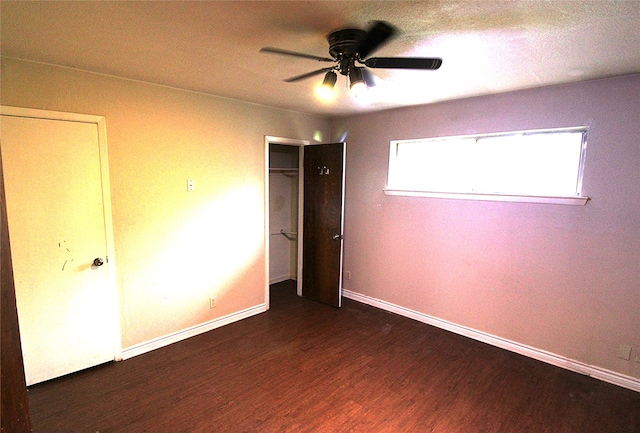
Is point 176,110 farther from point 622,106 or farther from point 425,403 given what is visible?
point 622,106

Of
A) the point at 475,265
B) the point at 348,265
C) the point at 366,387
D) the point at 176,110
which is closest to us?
the point at 366,387

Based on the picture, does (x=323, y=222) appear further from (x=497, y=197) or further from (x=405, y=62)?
(x=405, y=62)

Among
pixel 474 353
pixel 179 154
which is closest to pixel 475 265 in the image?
pixel 474 353

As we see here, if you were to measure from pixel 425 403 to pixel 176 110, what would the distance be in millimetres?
3277

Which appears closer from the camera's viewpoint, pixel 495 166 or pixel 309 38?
pixel 309 38

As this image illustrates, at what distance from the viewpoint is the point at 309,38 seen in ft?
5.87

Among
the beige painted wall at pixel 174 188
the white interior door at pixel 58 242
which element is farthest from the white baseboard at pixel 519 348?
the white interior door at pixel 58 242

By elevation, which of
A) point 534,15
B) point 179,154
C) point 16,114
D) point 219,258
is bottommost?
point 219,258

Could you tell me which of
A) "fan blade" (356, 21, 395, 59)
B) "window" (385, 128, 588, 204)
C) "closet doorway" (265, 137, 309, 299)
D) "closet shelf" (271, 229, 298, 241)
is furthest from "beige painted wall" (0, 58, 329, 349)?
"fan blade" (356, 21, 395, 59)

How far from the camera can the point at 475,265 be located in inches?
124

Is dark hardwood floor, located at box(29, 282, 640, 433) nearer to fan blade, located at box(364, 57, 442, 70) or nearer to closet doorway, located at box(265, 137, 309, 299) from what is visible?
closet doorway, located at box(265, 137, 309, 299)

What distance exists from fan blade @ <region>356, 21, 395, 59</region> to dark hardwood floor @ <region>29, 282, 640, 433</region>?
2401 mm

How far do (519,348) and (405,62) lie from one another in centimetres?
288

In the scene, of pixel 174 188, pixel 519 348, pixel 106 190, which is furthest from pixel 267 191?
pixel 519 348
